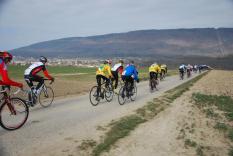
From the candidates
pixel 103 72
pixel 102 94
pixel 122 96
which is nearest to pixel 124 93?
pixel 122 96

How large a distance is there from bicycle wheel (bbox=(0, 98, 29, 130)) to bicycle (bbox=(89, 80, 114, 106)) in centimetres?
570

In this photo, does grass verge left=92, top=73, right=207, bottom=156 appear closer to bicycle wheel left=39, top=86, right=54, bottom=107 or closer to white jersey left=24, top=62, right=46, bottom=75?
bicycle wheel left=39, top=86, right=54, bottom=107

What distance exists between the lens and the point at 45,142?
9664 mm

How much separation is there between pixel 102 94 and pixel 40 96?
134 inches

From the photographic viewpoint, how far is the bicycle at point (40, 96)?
14227 millimetres

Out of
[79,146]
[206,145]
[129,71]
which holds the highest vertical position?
[129,71]

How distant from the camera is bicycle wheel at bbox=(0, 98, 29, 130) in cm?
1073

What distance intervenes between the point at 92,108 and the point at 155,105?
3.87 metres

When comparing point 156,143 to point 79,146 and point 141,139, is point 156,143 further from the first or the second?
point 79,146

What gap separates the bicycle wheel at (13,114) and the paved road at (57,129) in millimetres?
223

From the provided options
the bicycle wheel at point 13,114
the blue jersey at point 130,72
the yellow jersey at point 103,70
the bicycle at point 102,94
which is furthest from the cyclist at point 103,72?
the bicycle wheel at point 13,114

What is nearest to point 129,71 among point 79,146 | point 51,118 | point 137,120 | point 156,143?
point 137,120

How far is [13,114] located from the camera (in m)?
11.1

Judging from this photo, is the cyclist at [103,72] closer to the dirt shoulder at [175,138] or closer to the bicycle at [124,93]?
the bicycle at [124,93]
